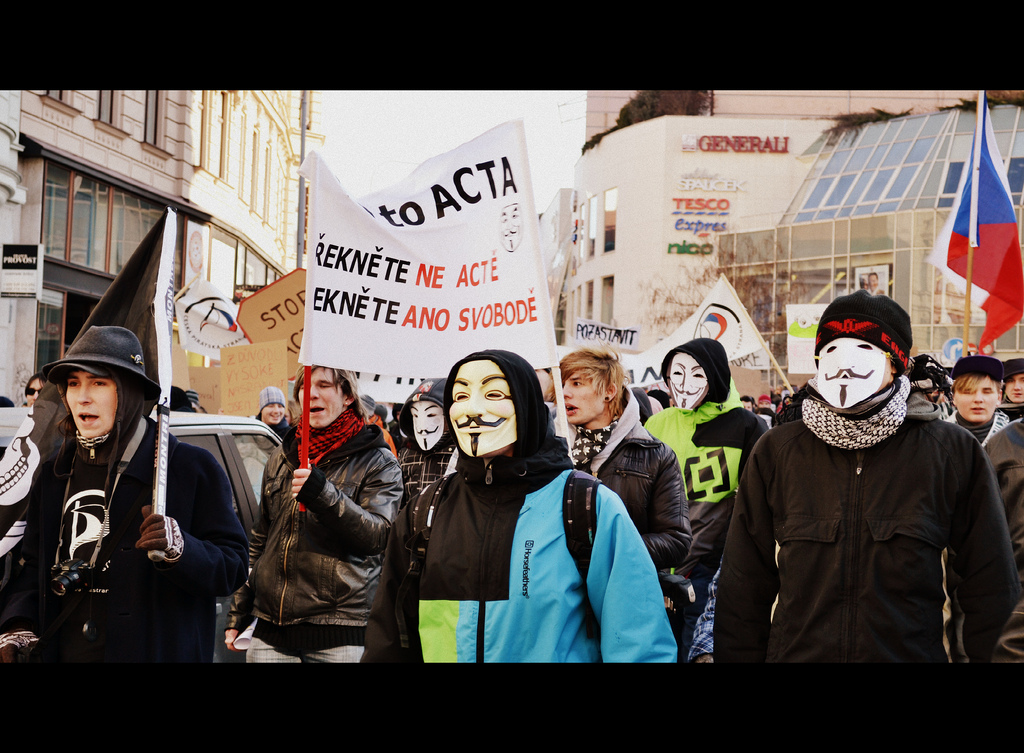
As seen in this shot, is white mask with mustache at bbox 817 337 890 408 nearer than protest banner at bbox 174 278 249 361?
Yes

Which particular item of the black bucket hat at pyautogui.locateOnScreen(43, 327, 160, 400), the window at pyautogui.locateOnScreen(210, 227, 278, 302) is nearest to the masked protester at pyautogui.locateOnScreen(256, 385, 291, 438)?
the black bucket hat at pyautogui.locateOnScreen(43, 327, 160, 400)

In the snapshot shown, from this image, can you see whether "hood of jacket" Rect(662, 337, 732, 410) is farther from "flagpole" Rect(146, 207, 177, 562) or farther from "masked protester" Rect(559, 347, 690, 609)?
"flagpole" Rect(146, 207, 177, 562)

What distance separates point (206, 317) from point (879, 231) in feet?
117

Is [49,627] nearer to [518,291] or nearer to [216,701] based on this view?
[216,701]

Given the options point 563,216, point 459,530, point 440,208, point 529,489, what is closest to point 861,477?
point 529,489

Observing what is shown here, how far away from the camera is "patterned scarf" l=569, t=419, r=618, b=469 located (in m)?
4.64

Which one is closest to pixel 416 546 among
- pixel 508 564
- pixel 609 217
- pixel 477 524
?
pixel 477 524

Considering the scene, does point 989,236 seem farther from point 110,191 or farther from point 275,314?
point 110,191

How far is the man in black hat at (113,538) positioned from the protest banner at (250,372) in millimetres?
5557

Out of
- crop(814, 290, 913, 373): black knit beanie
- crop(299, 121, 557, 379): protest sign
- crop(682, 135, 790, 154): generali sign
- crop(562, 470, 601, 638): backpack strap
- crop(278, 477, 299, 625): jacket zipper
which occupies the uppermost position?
crop(682, 135, 790, 154): generali sign

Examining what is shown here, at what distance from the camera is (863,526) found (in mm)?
3021

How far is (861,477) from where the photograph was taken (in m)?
3.08

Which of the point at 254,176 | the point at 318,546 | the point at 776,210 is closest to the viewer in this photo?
the point at 318,546

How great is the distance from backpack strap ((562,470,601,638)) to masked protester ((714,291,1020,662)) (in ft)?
1.87
